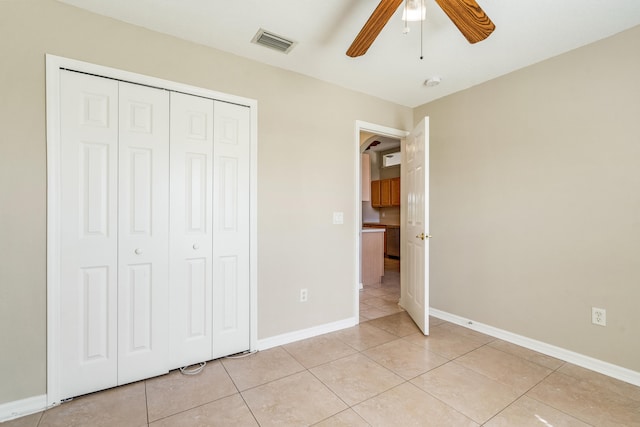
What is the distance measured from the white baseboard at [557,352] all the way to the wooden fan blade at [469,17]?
2.49m

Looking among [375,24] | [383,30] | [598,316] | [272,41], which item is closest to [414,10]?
[375,24]

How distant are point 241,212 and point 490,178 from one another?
2.43 m

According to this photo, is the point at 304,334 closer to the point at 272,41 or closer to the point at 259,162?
the point at 259,162

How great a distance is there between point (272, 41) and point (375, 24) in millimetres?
971

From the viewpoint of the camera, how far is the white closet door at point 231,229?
225cm

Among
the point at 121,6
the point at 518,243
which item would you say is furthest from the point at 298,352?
the point at 121,6

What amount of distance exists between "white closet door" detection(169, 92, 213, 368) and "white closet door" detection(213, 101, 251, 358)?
0.06 meters

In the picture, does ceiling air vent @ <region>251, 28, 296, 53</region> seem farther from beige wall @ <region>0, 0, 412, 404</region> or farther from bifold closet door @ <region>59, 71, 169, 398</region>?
bifold closet door @ <region>59, 71, 169, 398</region>

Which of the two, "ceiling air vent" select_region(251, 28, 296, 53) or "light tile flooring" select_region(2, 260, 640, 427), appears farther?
"ceiling air vent" select_region(251, 28, 296, 53)

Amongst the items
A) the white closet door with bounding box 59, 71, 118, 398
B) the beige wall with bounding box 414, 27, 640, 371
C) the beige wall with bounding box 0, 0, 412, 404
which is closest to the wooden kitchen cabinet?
the beige wall with bounding box 0, 0, 412, 404

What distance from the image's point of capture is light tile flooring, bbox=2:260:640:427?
5.24 ft

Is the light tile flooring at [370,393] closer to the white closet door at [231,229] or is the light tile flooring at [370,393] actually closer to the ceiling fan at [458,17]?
the white closet door at [231,229]

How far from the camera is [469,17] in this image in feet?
4.55

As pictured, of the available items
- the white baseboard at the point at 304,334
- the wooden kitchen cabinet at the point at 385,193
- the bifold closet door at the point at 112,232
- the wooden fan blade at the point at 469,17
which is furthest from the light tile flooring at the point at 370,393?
the wooden kitchen cabinet at the point at 385,193
